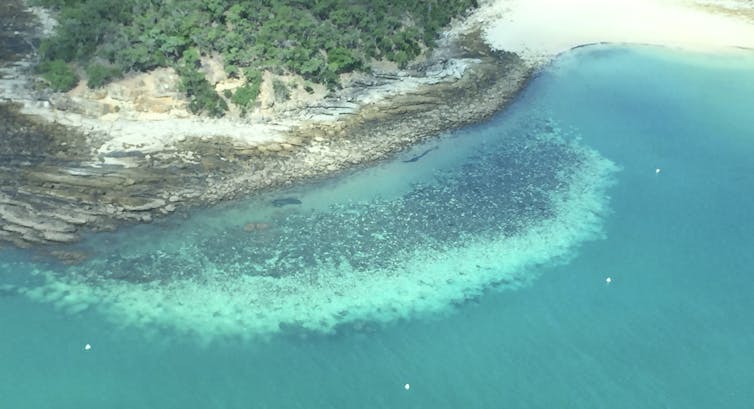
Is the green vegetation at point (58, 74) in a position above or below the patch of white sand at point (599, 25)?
below

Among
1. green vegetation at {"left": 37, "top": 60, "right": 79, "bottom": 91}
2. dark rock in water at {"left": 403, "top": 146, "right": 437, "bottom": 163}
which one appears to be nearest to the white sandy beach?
green vegetation at {"left": 37, "top": 60, "right": 79, "bottom": 91}

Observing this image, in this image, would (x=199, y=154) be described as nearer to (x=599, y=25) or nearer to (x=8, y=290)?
(x=8, y=290)

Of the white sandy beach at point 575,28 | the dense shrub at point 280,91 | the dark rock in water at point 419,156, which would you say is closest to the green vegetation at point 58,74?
the white sandy beach at point 575,28

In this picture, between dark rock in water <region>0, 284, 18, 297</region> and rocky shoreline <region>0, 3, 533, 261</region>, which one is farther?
rocky shoreline <region>0, 3, 533, 261</region>

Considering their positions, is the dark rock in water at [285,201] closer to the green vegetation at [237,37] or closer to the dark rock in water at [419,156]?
the dark rock in water at [419,156]

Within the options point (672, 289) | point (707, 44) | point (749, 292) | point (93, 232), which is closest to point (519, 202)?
point (672, 289)

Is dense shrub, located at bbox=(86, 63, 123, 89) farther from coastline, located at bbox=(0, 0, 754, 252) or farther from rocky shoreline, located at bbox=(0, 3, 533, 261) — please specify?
rocky shoreline, located at bbox=(0, 3, 533, 261)
